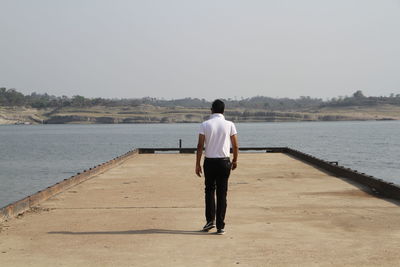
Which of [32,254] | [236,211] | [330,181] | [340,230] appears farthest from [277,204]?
[32,254]

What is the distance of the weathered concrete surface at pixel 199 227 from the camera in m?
7.33

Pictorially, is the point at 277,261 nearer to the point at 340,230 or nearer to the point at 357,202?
the point at 340,230

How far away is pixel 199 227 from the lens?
31.0ft

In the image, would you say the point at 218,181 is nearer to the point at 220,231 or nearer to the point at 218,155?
the point at 218,155

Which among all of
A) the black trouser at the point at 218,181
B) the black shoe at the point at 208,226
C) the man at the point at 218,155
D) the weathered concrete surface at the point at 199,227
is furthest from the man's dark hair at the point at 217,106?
the weathered concrete surface at the point at 199,227

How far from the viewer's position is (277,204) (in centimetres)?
1204

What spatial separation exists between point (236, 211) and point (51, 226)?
133 inches

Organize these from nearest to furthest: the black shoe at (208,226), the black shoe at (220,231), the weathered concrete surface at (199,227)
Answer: the weathered concrete surface at (199,227), the black shoe at (220,231), the black shoe at (208,226)

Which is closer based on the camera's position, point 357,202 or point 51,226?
point 51,226

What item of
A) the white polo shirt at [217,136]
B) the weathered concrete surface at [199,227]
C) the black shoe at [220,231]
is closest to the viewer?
the weathered concrete surface at [199,227]

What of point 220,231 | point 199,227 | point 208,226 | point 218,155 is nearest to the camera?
point 220,231

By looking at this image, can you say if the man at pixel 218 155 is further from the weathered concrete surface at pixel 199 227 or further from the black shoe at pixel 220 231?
the weathered concrete surface at pixel 199 227

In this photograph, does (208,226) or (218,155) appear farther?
(208,226)

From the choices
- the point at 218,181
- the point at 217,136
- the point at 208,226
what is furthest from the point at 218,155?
the point at 208,226
